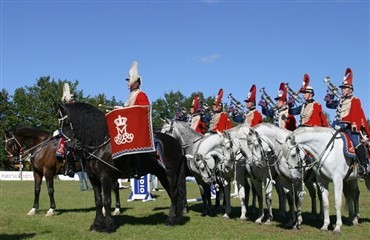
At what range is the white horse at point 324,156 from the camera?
10609 millimetres

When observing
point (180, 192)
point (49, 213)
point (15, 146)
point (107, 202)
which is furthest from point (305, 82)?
point (15, 146)

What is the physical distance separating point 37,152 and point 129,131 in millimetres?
5012

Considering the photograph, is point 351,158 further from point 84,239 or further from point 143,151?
point 84,239

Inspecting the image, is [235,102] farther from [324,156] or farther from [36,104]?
[36,104]

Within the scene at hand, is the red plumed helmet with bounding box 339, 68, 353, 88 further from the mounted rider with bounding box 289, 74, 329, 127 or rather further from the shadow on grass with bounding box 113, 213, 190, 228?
the shadow on grass with bounding box 113, 213, 190, 228

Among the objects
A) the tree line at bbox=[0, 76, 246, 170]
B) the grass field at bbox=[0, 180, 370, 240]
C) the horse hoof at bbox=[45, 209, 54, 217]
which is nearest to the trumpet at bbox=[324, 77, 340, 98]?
the grass field at bbox=[0, 180, 370, 240]

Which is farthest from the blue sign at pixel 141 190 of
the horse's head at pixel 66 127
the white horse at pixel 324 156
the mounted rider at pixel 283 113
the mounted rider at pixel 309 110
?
the white horse at pixel 324 156

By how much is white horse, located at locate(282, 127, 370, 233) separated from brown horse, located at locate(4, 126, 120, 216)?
19.8 feet

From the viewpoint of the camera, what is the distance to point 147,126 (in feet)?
35.9

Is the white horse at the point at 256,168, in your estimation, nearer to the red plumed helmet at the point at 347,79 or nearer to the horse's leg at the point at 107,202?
the red plumed helmet at the point at 347,79

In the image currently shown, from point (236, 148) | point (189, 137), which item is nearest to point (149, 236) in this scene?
point (236, 148)

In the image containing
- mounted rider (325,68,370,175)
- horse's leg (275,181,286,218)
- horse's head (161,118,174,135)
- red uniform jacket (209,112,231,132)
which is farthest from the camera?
Answer: red uniform jacket (209,112,231,132)

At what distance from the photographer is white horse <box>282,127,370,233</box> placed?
10.6 metres

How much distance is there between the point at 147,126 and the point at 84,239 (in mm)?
2830
